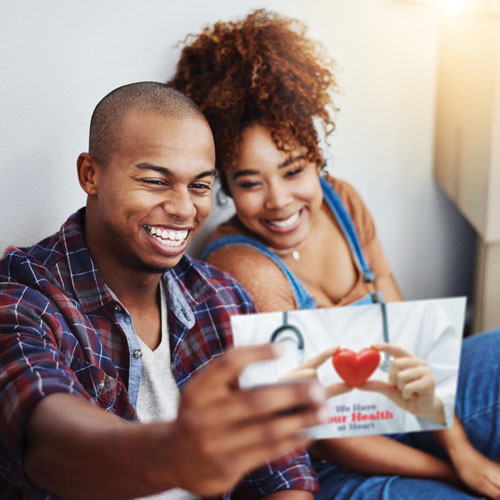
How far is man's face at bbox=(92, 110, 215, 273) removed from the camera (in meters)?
0.82

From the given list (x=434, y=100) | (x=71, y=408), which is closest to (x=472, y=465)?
(x=71, y=408)

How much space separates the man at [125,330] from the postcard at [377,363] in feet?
0.34

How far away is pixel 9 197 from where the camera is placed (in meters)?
0.98

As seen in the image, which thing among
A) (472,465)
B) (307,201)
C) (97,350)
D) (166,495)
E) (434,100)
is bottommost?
(472,465)

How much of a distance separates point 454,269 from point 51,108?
1.58m

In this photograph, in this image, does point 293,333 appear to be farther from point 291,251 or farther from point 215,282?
point 291,251

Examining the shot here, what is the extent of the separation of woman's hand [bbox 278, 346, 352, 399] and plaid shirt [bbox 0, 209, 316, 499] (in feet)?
0.37

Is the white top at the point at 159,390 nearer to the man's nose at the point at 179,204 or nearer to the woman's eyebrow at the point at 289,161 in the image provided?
the man's nose at the point at 179,204

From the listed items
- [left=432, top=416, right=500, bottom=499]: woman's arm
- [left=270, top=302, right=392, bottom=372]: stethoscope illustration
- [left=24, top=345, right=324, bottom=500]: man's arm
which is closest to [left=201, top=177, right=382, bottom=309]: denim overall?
[left=270, top=302, right=392, bottom=372]: stethoscope illustration

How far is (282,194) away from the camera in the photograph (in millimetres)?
1149

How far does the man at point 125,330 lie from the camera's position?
0.48 metres

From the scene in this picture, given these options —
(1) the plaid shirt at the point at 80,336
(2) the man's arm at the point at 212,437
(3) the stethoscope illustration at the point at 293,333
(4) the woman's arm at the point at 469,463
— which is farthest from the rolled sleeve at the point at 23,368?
(4) the woman's arm at the point at 469,463

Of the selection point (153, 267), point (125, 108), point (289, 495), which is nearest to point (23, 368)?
point (153, 267)

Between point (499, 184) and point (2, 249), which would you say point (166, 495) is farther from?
point (499, 184)
